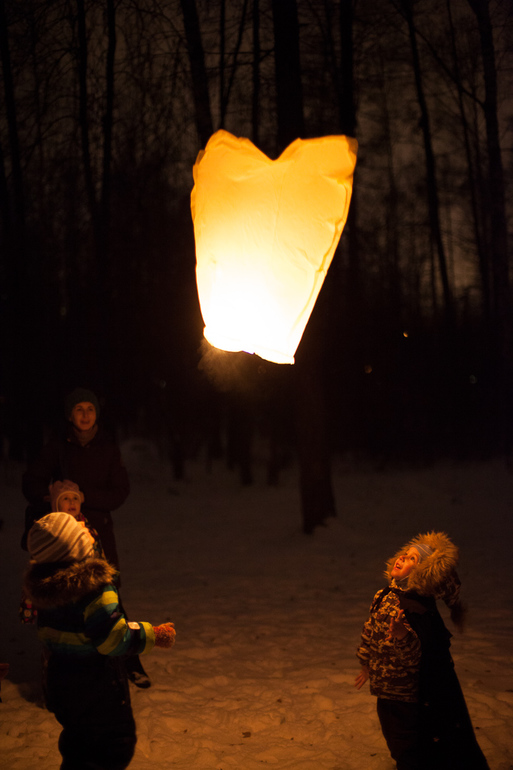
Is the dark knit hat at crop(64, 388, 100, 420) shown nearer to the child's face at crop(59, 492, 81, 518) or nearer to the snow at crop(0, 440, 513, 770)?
the child's face at crop(59, 492, 81, 518)

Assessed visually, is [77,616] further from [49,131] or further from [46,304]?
[46,304]

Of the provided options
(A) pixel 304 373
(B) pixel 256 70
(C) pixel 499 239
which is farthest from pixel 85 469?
(C) pixel 499 239

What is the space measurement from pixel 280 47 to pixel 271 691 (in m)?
8.28

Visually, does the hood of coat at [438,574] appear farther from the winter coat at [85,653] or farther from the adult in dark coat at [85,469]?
the adult in dark coat at [85,469]

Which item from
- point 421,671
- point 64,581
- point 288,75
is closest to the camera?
point 64,581

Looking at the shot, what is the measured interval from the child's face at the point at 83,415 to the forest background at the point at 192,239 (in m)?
3.61

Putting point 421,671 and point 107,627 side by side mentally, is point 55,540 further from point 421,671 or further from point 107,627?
point 421,671

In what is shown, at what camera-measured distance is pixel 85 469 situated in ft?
14.8

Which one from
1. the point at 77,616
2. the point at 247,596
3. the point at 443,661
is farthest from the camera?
the point at 247,596

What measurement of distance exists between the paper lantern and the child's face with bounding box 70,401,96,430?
Result: 1.87 meters

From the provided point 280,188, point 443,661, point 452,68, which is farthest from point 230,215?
point 452,68

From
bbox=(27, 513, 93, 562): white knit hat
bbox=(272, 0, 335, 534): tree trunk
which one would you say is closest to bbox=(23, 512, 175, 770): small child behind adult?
bbox=(27, 513, 93, 562): white knit hat

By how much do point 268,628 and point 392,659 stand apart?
3161 mm

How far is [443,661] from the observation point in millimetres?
3045
